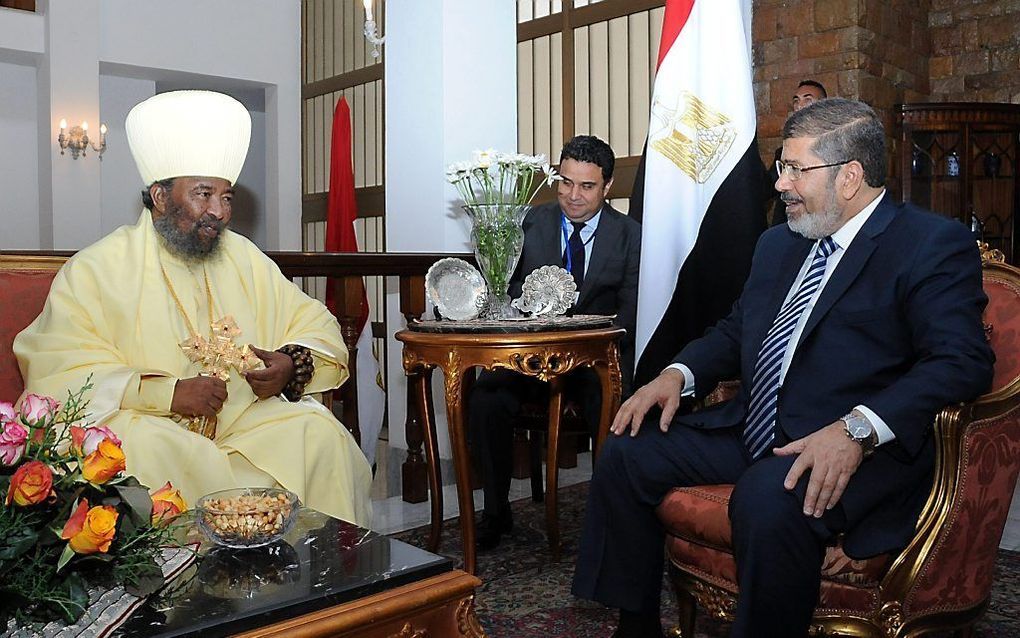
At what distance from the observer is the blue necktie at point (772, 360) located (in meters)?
2.25

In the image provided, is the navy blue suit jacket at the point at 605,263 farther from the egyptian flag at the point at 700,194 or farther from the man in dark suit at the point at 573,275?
the egyptian flag at the point at 700,194

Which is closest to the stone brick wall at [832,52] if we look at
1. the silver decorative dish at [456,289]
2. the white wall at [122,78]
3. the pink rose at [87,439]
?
the silver decorative dish at [456,289]

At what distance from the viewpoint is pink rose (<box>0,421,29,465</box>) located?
141 centimetres

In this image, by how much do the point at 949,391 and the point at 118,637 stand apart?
1.60m

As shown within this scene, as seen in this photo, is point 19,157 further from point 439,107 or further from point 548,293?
point 548,293

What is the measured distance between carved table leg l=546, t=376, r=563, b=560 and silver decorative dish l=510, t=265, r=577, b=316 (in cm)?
25

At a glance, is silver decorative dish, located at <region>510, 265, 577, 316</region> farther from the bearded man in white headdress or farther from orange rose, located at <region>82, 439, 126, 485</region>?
orange rose, located at <region>82, 439, 126, 485</region>

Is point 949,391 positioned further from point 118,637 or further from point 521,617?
point 118,637

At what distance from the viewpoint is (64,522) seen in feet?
4.71

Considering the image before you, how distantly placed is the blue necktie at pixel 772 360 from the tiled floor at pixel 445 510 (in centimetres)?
161

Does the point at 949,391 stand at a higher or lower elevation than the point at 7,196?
lower

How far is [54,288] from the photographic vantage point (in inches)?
98.2

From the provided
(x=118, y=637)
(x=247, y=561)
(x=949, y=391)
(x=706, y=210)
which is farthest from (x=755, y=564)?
(x=706, y=210)

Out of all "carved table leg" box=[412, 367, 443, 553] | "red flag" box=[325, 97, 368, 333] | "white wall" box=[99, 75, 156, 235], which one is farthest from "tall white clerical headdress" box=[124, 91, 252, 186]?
"white wall" box=[99, 75, 156, 235]
